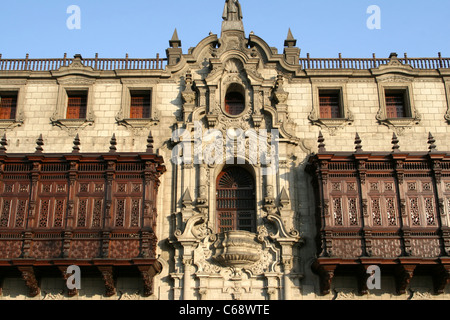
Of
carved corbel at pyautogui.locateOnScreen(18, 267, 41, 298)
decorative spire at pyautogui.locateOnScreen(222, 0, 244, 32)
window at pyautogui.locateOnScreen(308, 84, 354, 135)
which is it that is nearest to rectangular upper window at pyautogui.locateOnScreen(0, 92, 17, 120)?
carved corbel at pyautogui.locateOnScreen(18, 267, 41, 298)

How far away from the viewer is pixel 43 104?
997 inches

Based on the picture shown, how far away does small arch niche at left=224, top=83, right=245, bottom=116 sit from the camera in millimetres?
25188

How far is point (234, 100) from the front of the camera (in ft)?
83.8

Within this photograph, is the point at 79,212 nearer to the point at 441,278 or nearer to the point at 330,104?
the point at 330,104

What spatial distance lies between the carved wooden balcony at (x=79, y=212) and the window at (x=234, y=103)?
13.7ft

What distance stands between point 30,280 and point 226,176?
8151 mm

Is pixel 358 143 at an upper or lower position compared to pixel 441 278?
upper

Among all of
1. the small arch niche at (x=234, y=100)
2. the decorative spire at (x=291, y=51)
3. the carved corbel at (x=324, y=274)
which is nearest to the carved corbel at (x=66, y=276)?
the carved corbel at (x=324, y=274)

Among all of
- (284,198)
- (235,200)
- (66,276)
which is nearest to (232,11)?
(235,200)

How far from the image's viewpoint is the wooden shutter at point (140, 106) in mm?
25422

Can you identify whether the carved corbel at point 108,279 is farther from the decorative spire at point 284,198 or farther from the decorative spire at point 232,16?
the decorative spire at point 232,16

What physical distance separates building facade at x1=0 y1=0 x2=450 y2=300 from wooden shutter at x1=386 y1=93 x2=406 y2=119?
0.18ft

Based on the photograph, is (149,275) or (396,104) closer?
(149,275)
